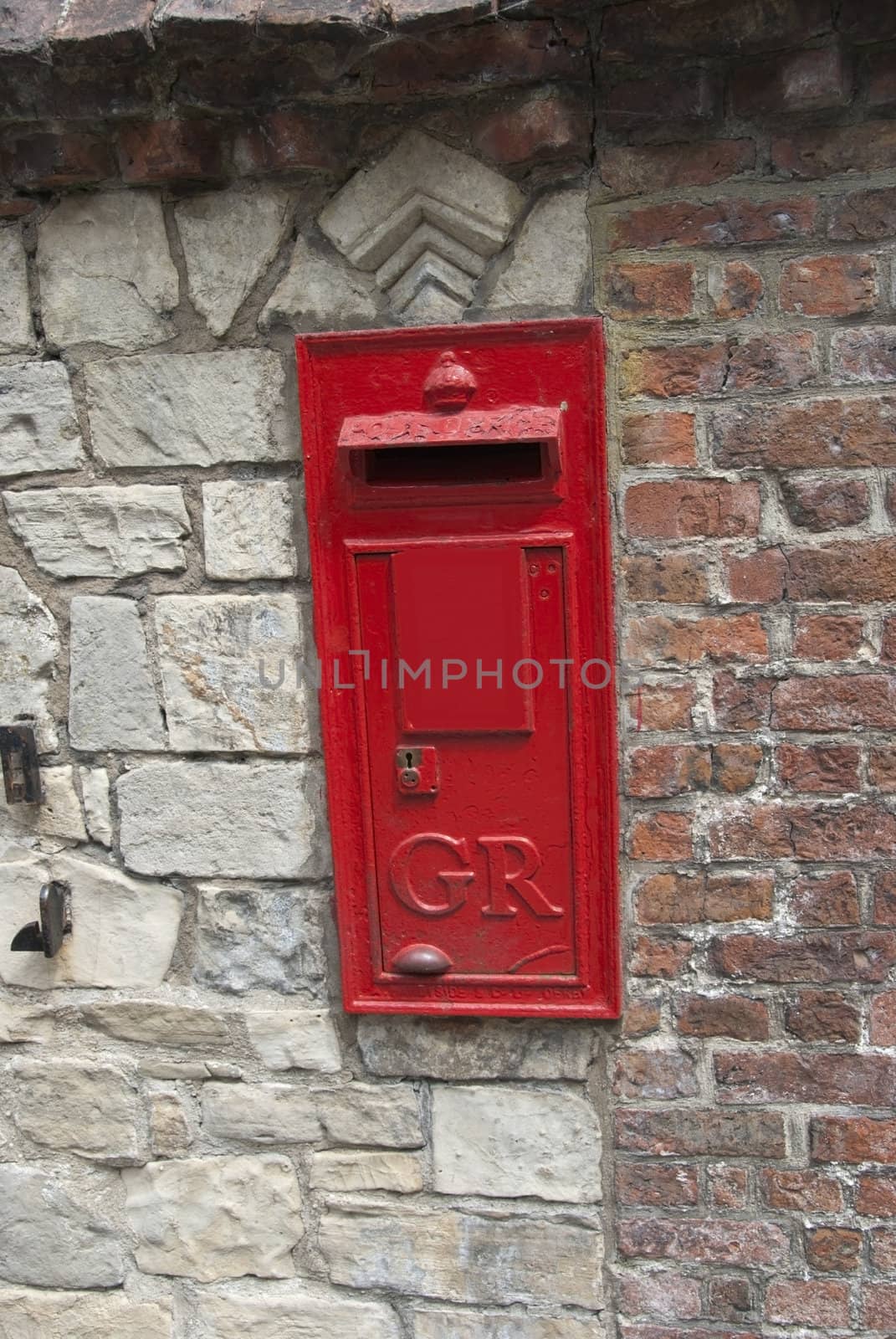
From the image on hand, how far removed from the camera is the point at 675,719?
1.49 m

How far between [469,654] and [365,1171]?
3.08 ft

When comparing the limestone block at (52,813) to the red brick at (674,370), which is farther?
the limestone block at (52,813)

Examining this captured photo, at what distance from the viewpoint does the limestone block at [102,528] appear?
1562mm

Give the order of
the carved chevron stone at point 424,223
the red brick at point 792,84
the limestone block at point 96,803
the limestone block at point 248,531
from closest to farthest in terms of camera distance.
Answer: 1. the red brick at point 792,84
2. the carved chevron stone at point 424,223
3. the limestone block at point 248,531
4. the limestone block at point 96,803

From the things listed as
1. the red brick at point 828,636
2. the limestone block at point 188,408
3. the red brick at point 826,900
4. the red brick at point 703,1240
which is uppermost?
the limestone block at point 188,408

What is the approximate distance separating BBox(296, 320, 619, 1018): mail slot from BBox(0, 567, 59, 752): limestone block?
19.6 inches

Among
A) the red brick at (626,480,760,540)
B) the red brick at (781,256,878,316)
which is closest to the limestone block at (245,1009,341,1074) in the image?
the red brick at (626,480,760,540)

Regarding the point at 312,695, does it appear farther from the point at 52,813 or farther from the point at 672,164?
the point at 672,164

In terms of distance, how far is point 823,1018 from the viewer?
1.52 m

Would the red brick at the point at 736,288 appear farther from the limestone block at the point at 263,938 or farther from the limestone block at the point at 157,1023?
the limestone block at the point at 157,1023

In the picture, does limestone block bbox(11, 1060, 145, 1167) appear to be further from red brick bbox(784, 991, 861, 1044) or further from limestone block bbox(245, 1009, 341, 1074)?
red brick bbox(784, 991, 861, 1044)

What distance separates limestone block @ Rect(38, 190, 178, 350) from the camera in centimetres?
152

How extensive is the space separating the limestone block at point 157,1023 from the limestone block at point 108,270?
3.71 feet

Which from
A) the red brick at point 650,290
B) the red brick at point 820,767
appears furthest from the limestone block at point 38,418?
the red brick at point 820,767
